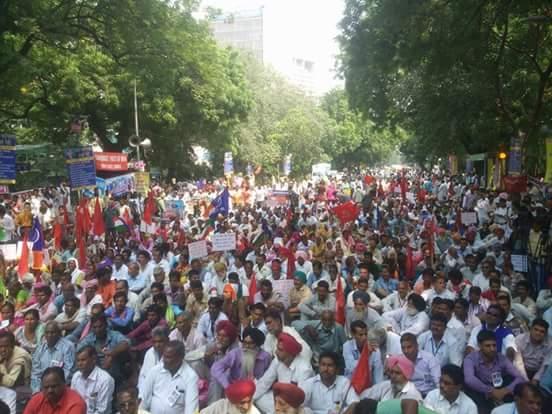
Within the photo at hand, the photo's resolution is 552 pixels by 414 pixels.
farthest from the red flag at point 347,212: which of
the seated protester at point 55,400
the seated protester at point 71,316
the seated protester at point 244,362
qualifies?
the seated protester at point 55,400

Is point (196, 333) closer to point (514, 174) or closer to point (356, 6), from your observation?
point (356, 6)

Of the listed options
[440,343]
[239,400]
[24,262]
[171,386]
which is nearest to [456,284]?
[440,343]

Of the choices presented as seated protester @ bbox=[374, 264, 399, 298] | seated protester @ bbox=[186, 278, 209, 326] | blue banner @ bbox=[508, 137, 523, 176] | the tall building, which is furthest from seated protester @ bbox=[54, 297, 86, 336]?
the tall building

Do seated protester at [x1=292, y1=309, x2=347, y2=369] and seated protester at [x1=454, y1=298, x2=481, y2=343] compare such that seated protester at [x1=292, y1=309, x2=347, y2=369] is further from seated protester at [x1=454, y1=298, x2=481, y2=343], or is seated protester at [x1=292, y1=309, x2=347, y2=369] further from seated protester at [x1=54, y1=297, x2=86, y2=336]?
seated protester at [x1=54, y1=297, x2=86, y2=336]

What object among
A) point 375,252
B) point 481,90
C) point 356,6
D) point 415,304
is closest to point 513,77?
point 481,90

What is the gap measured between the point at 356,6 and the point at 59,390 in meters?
9.78

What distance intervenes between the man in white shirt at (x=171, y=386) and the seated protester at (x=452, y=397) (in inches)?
75.1

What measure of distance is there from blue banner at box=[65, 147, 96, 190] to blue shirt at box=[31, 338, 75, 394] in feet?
26.5

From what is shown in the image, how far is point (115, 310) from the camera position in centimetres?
752

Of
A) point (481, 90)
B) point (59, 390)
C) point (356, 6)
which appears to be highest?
point (356, 6)

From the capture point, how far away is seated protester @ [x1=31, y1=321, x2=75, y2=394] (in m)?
6.00

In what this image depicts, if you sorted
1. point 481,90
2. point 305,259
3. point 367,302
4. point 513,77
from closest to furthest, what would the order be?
1. point 367,302
2. point 305,259
3. point 481,90
4. point 513,77

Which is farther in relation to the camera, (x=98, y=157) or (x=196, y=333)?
(x=98, y=157)

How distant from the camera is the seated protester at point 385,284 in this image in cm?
892
